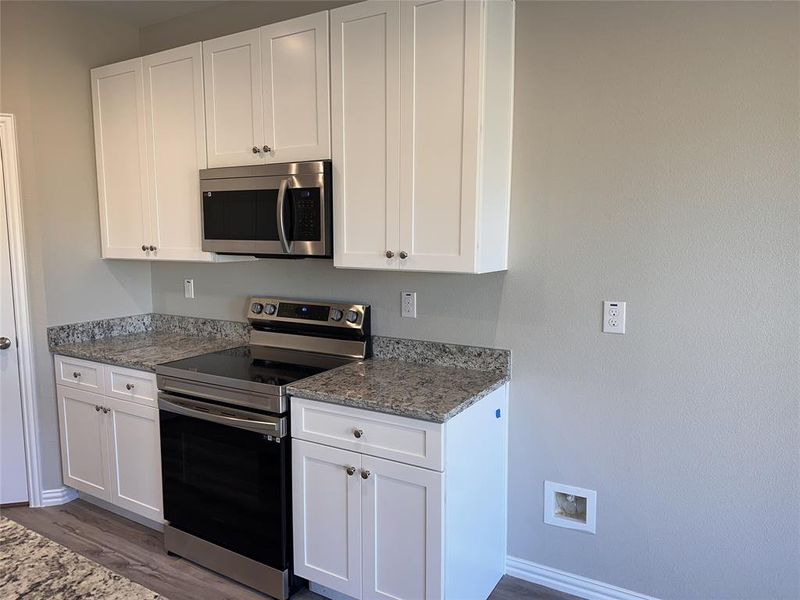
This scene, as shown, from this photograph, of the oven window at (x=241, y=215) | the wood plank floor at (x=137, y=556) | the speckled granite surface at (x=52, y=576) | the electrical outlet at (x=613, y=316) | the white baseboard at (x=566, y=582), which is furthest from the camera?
Answer: the oven window at (x=241, y=215)

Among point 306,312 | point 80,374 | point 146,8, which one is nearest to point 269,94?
point 306,312

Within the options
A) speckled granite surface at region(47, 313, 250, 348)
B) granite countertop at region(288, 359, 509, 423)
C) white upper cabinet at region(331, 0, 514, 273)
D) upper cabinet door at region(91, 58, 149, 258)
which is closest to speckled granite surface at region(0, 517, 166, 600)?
granite countertop at region(288, 359, 509, 423)

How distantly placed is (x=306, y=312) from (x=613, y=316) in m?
1.43

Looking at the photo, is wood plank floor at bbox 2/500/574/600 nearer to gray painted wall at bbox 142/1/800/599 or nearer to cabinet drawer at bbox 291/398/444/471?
gray painted wall at bbox 142/1/800/599

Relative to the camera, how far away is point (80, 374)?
300cm

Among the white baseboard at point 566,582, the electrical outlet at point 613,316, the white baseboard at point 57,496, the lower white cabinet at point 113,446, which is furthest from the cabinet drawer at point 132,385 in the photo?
the electrical outlet at point 613,316

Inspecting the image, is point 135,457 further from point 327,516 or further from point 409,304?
point 409,304

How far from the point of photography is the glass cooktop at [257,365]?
94.1 inches

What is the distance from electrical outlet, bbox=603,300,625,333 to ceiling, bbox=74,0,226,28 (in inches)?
95.1

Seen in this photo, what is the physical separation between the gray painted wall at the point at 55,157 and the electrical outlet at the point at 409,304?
72.7 inches

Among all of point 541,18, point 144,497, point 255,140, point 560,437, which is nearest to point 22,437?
point 144,497

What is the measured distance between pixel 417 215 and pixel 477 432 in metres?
0.85

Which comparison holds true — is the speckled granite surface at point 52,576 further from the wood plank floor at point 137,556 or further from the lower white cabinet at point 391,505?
the wood plank floor at point 137,556

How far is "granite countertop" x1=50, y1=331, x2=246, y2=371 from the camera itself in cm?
277
